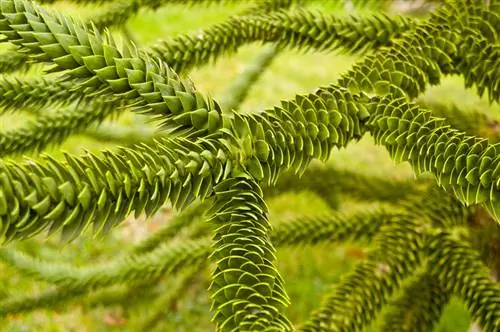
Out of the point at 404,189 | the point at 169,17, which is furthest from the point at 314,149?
the point at 169,17

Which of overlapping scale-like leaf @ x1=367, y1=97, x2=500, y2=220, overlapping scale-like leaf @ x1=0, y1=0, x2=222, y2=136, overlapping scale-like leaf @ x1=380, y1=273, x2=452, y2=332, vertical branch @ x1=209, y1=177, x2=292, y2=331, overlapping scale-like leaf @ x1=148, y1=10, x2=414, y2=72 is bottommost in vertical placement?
vertical branch @ x1=209, y1=177, x2=292, y2=331

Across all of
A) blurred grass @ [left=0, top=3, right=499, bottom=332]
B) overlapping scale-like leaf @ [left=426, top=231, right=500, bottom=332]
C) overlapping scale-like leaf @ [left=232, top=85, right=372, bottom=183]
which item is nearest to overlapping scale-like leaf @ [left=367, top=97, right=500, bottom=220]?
overlapping scale-like leaf @ [left=232, top=85, right=372, bottom=183]

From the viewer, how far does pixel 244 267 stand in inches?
34.4

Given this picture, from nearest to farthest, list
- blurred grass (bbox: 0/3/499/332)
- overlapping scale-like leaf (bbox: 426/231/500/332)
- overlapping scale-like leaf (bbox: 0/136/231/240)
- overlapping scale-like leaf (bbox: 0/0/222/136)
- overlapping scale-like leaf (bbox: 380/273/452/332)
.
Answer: overlapping scale-like leaf (bbox: 0/136/231/240) < overlapping scale-like leaf (bbox: 0/0/222/136) < overlapping scale-like leaf (bbox: 426/231/500/332) < overlapping scale-like leaf (bbox: 380/273/452/332) < blurred grass (bbox: 0/3/499/332)

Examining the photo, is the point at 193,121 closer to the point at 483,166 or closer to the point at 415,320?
the point at 483,166

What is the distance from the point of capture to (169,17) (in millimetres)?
5887

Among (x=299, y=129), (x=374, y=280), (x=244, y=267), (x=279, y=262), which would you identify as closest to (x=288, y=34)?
(x=299, y=129)

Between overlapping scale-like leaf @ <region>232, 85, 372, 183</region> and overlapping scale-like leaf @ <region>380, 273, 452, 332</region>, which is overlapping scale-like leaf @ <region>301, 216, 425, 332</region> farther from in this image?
overlapping scale-like leaf @ <region>232, 85, 372, 183</region>

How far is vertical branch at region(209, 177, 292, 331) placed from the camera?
83 cm

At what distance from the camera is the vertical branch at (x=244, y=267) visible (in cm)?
83

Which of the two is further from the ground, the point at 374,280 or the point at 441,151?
the point at 441,151

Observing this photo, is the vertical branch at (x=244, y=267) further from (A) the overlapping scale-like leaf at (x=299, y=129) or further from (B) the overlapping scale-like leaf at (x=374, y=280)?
(B) the overlapping scale-like leaf at (x=374, y=280)

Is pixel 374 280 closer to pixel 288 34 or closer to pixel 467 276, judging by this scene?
pixel 467 276

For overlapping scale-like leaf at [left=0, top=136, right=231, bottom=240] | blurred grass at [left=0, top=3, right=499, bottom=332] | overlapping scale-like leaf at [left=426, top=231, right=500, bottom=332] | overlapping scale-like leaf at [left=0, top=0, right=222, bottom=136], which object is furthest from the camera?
blurred grass at [left=0, top=3, right=499, bottom=332]
